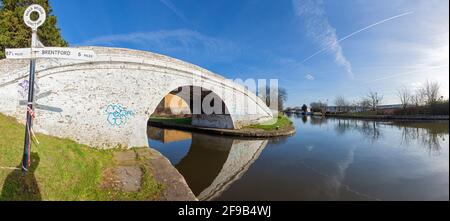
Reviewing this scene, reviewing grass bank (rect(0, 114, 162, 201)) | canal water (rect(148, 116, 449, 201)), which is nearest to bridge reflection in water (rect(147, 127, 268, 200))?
canal water (rect(148, 116, 449, 201))

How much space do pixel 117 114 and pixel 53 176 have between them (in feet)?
16.5

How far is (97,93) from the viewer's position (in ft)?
28.8

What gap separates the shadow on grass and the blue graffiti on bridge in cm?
512

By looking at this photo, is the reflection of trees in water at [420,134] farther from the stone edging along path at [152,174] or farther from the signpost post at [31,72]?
the signpost post at [31,72]

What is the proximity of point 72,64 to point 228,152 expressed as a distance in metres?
8.81

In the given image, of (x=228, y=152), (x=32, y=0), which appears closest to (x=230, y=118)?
(x=228, y=152)

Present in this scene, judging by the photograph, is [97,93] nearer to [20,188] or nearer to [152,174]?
[152,174]

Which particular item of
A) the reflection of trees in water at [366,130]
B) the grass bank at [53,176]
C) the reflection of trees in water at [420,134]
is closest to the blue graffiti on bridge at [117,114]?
the grass bank at [53,176]

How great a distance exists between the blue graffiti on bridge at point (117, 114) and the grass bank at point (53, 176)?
2.55m

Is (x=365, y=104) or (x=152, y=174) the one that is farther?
(x=365, y=104)

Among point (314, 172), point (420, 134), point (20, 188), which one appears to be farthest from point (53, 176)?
point (420, 134)

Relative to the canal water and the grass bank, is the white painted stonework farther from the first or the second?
the canal water

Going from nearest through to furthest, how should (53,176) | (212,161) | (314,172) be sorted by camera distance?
(53,176), (314,172), (212,161)
